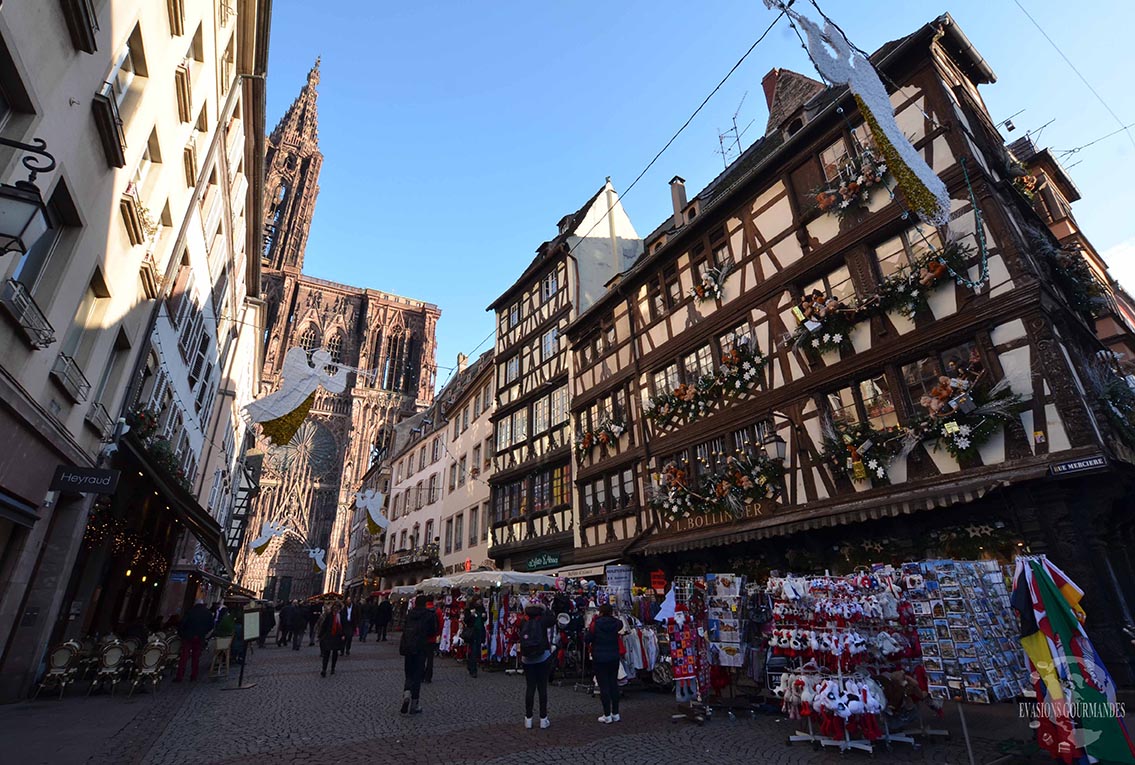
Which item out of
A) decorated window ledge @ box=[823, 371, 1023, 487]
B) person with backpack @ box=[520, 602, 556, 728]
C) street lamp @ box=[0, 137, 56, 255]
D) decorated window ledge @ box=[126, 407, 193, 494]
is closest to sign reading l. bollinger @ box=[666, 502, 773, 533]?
decorated window ledge @ box=[823, 371, 1023, 487]

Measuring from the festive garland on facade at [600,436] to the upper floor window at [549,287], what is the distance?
678 cm

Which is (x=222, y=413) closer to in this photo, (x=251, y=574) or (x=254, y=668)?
(x=254, y=668)

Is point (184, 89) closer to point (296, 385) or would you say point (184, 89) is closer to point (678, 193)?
→ point (296, 385)

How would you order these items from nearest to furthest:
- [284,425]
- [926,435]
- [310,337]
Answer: [926,435] → [284,425] → [310,337]

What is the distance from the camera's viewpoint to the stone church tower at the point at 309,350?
61031mm

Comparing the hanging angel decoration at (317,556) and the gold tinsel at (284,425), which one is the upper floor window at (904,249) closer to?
the gold tinsel at (284,425)

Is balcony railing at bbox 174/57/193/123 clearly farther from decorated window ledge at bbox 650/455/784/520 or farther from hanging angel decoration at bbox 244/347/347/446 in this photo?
decorated window ledge at bbox 650/455/784/520

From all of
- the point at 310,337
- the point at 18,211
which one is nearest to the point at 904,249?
the point at 18,211

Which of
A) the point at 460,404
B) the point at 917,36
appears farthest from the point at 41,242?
the point at 460,404

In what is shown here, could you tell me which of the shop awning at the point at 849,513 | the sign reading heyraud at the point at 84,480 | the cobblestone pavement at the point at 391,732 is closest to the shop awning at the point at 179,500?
the sign reading heyraud at the point at 84,480

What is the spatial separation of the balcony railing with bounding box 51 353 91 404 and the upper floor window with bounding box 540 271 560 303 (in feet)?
51.9

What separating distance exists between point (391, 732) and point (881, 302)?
1043 centimetres

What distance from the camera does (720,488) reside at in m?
12.9

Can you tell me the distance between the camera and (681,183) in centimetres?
1942
